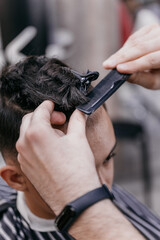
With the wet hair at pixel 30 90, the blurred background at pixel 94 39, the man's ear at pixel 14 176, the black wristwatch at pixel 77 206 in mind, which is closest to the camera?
the black wristwatch at pixel 77 206

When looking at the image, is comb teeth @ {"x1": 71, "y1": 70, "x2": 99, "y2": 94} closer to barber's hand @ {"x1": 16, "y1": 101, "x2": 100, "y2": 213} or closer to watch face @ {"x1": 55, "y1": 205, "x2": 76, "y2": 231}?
barber's hand @ {"x1": 16, "y1": 101, "x2": 100, "y2": 213}

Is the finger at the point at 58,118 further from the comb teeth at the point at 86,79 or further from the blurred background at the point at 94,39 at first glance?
the blurred background at the point at 94,39

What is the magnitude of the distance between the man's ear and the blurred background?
1196 millimetres

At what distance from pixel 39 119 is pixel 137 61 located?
1.39 feet

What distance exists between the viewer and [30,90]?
1060 millimetres

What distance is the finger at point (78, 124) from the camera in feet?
2.73

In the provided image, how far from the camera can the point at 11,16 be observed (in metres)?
2.49

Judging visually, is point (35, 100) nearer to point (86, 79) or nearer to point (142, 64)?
point (86, 79)

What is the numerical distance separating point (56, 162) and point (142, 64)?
1.52ft

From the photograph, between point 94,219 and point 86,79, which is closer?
point 94,219

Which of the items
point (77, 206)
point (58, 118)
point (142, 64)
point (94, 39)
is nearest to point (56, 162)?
point (77, 206)

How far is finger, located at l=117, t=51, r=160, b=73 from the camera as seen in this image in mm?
1069

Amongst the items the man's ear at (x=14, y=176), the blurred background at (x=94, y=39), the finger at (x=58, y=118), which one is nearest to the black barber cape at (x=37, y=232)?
the man's ear at (x=14, y=176)

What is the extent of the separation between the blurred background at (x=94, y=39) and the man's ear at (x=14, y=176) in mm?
1196
